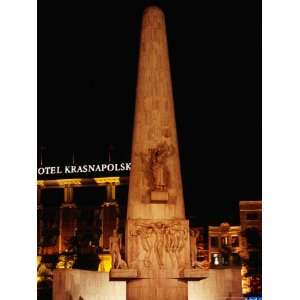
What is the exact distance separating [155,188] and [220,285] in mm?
3411

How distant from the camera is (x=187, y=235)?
50.7ft

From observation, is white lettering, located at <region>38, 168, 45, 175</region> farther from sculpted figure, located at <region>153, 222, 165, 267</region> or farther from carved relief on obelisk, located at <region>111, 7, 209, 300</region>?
sculpted figure, located at <region>153, 222, 165, 267</region>

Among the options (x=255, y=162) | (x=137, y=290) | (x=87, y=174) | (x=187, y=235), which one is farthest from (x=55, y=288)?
(x=87, y=174)

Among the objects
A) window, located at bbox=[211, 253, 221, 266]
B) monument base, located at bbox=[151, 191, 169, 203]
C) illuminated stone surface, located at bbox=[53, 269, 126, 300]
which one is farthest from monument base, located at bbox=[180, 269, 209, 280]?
window, located at bbox=[211, 253, 221, 266]

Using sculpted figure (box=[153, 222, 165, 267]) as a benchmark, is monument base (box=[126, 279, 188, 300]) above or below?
below

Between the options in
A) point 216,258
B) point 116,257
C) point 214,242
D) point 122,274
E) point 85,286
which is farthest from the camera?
point 214,242

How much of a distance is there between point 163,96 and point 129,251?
3.77 metres

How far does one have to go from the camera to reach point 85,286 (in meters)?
17.0

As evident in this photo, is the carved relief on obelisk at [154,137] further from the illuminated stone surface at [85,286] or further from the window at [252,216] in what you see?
the window at [252,216]

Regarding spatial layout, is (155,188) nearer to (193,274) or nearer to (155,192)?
(155,192)

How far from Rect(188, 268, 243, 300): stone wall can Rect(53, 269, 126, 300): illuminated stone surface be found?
1.92m

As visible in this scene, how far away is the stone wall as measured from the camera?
16.8 meters

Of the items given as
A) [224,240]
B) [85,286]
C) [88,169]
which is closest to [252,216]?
[224,240]
